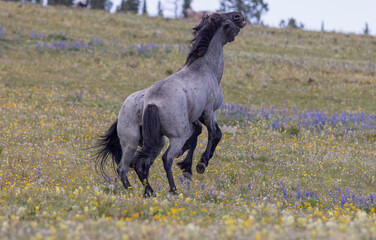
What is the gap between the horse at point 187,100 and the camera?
7.10m

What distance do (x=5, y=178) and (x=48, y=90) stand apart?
11619mm

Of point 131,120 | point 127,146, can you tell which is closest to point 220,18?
point 131,120

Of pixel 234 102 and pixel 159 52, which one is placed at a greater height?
pixel 159 52

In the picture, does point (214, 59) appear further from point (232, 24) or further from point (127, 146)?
point (127, 146)

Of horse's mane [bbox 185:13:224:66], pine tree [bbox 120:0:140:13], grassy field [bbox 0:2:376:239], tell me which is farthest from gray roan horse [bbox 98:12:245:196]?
pine tree [bbox 120:0:140:13]

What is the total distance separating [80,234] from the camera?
13.3 ft

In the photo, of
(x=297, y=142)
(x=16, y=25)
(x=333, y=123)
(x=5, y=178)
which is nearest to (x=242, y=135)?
(x=297, y=142)

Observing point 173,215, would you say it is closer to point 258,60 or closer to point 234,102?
point 234,102

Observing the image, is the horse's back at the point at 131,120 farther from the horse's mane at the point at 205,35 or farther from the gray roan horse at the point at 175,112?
the horse's mane at the point at 205,35

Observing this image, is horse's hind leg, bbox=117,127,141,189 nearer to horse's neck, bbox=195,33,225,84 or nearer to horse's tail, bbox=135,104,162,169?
horse's tail, bbox=135,104,162,169

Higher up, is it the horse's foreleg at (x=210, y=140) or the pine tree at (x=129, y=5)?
the pine tree at (x=129, y=5)

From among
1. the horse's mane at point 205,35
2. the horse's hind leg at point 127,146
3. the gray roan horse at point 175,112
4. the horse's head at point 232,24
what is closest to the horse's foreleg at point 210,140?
the gray roan horse at point 175,112

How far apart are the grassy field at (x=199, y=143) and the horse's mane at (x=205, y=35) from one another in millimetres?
2413

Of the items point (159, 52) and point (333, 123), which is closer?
point (333, 123)
